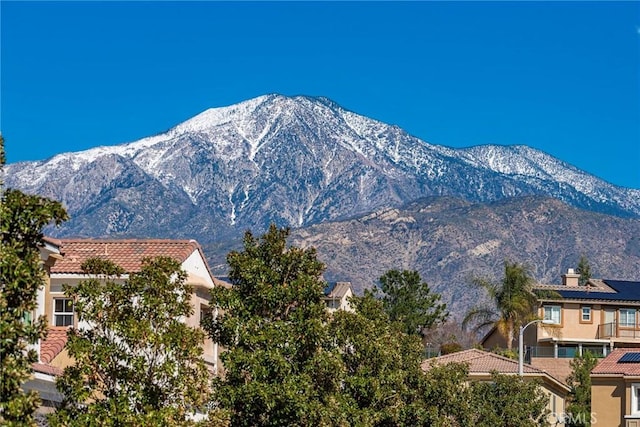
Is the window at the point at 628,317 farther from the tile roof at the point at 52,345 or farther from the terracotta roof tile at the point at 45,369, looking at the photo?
the terracotta roof tile at the point at 45,369

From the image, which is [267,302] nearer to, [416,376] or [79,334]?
[79,334]

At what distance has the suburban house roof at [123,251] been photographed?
1633 inches

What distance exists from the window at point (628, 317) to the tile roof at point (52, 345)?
79047 mm

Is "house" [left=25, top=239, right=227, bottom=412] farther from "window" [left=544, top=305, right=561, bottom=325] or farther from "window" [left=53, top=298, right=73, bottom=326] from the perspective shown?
"window" [left=544, top=305, right=561, bottom=325]

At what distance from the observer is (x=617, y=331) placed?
357ft

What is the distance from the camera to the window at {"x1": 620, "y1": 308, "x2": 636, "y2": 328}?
358 feet

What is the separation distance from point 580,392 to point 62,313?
163 ft

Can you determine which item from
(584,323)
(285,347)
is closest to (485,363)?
(584,323)

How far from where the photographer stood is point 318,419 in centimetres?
3147

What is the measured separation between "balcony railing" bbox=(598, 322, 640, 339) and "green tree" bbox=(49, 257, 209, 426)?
86.5m

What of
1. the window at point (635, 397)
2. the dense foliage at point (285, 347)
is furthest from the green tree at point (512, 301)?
the dense foliage at point (285, 347)

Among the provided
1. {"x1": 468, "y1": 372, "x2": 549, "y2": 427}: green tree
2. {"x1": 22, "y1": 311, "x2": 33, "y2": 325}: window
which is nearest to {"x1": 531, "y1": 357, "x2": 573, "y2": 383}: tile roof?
{"x1": 468, "y1": 372, "x2": 549, "y2": 427}: green tree

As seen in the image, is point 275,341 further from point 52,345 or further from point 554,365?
point 554,365

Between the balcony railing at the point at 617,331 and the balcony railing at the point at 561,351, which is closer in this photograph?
the balcony railing at the point at 561,351
